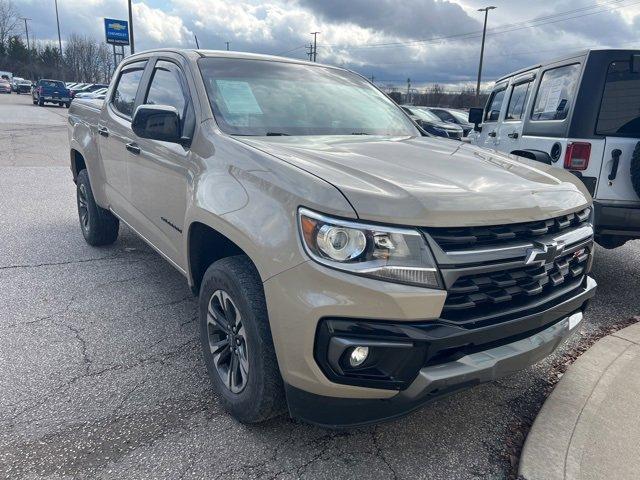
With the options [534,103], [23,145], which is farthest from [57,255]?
[23,145]

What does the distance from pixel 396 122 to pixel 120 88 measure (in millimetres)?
2575

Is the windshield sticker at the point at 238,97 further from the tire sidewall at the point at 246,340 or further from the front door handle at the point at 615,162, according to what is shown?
the front door handle at the point at 615,162

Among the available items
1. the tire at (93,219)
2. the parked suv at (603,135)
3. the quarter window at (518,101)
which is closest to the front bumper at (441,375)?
the parked suv at (603,135)

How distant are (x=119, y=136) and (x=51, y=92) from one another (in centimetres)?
3786

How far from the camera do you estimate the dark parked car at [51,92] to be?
1416 inches

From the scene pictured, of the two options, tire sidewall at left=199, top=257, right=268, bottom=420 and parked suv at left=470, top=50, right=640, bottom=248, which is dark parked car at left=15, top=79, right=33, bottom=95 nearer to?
parked suv at left=470, top=50, right=640, bottom=248

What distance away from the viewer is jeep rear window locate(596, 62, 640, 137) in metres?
4.26

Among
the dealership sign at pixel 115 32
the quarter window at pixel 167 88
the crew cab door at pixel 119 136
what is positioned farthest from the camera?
the dealership sign at pixel 115 32

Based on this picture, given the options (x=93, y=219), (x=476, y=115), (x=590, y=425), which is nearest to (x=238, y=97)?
(x=590, y=425)

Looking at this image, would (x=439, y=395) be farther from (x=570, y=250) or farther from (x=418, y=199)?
(x=570, y=250)

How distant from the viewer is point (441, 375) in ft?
6.45

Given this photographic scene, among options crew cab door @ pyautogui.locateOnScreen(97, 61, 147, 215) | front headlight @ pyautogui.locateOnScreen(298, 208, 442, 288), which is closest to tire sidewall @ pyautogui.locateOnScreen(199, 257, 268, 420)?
front headlight @ pyautogui.locateOnScreen(298, 208, 442, 288)

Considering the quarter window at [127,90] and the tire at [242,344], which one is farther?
the quarter window at [127,90]

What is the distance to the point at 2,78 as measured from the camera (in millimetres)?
56312
